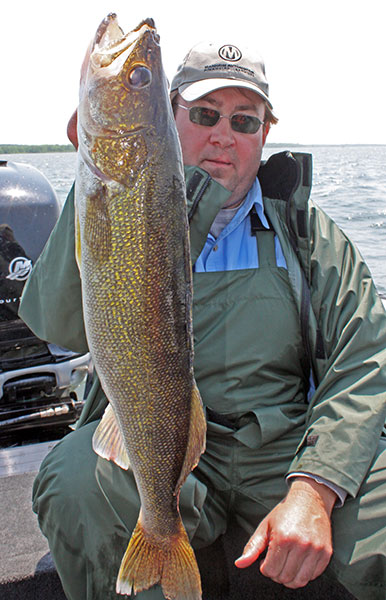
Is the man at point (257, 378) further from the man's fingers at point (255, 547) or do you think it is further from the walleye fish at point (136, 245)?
the walleye fish at point (136, 245)

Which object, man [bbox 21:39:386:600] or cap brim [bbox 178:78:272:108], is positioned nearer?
man [bbox 21:39:386:600]

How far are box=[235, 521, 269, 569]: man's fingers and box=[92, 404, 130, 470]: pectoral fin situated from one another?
21.2 inches

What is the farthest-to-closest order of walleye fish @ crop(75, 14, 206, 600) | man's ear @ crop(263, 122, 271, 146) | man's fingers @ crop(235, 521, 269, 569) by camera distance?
1. man's ear @ crop(263, 122, 271, 146)
2. man's fingers @ crop(235, 521, 269, 569)
3. walleye fish @ crop(75, 14, 206, 600)

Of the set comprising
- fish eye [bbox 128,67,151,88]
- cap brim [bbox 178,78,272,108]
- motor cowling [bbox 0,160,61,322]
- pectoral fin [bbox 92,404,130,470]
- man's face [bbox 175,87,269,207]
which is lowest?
pectoral fin [bbox 92,404,130,470]

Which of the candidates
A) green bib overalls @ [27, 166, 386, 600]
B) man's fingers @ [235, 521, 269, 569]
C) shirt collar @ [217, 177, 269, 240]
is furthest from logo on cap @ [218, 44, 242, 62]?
man's fingers @ [235, 521, 269, 569]

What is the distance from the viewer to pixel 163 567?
2.00 metres

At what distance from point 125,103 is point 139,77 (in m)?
0.10

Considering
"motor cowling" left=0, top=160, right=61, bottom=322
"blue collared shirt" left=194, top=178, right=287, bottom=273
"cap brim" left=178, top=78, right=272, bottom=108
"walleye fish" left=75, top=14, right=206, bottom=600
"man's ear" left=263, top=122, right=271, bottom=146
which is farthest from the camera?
"motor cowling" left=0, top=160, right=61, bottom=322

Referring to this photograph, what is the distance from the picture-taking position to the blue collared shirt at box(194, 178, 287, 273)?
8.91 ft

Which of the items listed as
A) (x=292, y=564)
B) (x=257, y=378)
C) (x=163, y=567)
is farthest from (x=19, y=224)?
(x=292, y=564)

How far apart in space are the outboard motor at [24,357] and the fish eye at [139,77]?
251 cm

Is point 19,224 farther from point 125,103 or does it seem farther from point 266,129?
point 125,103

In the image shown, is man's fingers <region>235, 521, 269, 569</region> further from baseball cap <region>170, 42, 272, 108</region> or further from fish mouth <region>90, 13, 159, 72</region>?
baseball cap <region>170, 42, 272, 108</region>

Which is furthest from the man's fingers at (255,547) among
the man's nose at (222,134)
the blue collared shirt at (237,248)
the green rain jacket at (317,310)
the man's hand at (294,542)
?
the man's nose at (222,134)
